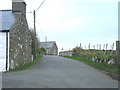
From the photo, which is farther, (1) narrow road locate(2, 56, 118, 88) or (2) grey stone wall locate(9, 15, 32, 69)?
(2) grey stone wall locate(9, 15, 32, 69)

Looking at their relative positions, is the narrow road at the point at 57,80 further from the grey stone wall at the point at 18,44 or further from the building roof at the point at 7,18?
the building roof at the point at 7,18

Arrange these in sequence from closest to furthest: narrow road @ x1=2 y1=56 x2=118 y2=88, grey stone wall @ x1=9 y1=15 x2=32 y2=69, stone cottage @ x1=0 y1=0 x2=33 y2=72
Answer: narrow road @ x1=2 y1=56 x2=118 y2=88 → stone cottage @ x1=0 y1=0 x2=33 y2=72 → grey stone wall @ x1=9 y1=15 x2=32 y2=69

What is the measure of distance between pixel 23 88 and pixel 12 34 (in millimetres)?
12126

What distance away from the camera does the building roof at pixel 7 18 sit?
21.3 m

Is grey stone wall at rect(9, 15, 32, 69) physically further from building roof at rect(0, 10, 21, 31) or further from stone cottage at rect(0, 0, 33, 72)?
building roof at rect(0, 10, 21, 31)

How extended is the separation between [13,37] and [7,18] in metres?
2.87

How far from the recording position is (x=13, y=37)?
22.0 meters

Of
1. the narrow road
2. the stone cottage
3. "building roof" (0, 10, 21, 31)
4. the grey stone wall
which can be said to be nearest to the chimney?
the stone cottage

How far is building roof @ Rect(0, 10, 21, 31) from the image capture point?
69.8 ft

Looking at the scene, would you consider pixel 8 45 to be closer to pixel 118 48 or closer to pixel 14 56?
pixel 14 56

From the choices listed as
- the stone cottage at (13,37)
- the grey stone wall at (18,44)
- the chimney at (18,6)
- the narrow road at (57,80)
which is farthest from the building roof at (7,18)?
the narrow road at (57,80)

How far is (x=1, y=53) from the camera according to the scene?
68.0 ft

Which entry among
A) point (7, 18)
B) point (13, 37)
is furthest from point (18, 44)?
point (7, 18)

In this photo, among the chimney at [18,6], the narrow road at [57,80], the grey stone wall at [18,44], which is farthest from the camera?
the chimney at [18,6]
